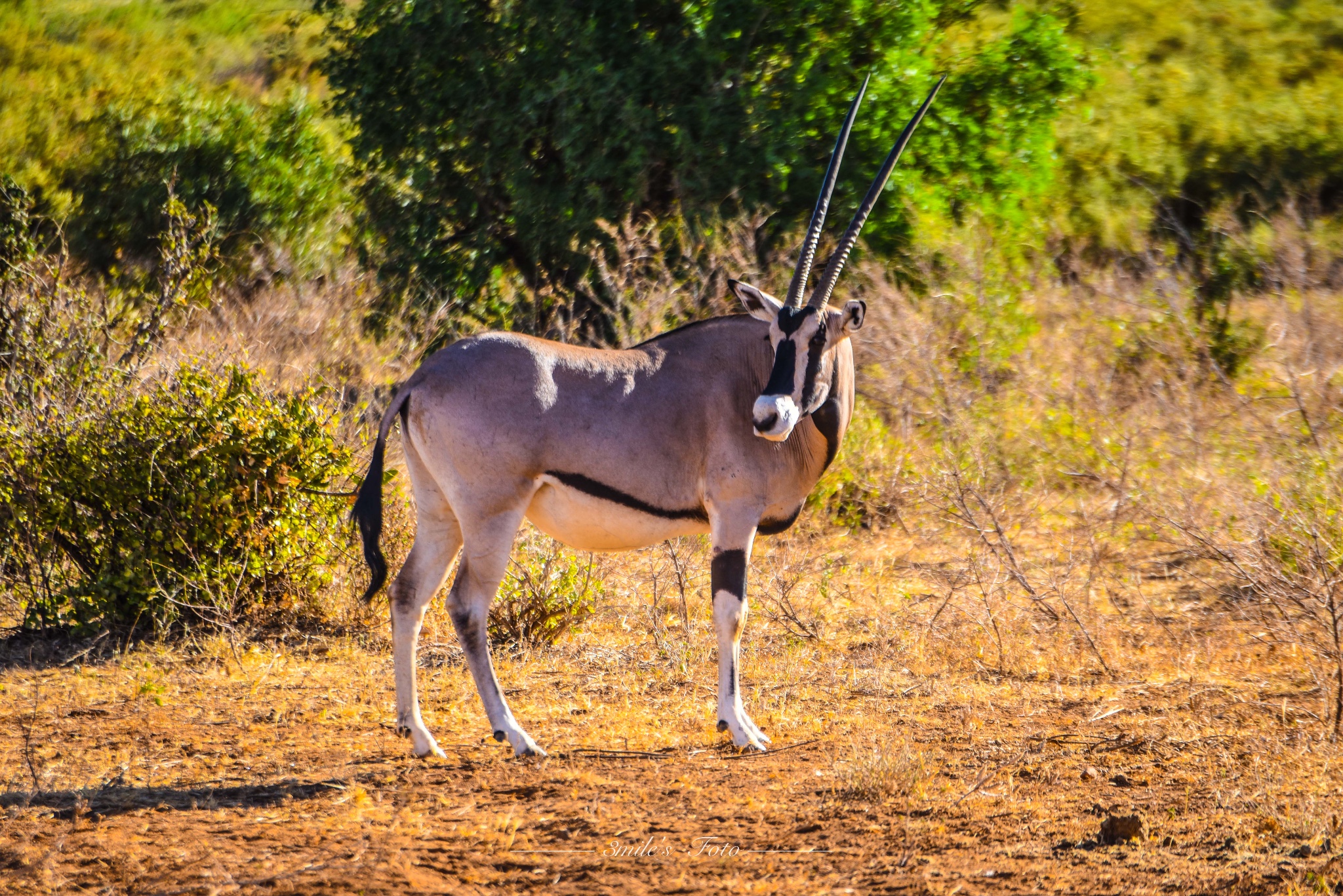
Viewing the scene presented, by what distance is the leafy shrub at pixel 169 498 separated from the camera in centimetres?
774

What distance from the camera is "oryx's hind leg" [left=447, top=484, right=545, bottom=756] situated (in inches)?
232

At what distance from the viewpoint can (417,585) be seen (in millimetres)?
6188

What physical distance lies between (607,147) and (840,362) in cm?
660

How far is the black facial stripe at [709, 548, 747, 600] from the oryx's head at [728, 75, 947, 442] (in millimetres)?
668

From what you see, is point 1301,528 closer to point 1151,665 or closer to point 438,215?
point 1151,665

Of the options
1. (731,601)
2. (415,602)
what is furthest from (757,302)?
(415,602)

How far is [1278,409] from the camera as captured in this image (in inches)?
440

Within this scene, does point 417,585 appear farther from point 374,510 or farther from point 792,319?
point 792,319

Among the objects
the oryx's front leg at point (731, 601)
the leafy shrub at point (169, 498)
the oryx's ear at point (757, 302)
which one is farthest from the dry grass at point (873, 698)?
the oryx's ear at point (757, 302)

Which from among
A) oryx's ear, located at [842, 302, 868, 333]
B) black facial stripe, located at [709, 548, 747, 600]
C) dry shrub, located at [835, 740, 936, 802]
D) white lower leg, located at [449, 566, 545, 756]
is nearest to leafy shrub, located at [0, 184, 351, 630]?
white lower leg, located at [449, 566, 545, 756]

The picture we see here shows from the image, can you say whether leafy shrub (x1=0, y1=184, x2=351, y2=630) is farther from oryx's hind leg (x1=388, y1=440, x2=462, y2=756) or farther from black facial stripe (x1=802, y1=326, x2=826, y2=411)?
black facial stripe (x1=802, y1=326, x2=826, y2=411)

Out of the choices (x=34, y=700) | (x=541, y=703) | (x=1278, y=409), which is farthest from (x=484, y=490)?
(x=1278, y=409)

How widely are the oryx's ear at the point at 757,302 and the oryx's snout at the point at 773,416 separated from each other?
0.56m

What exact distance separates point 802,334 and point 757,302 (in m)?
0.43
